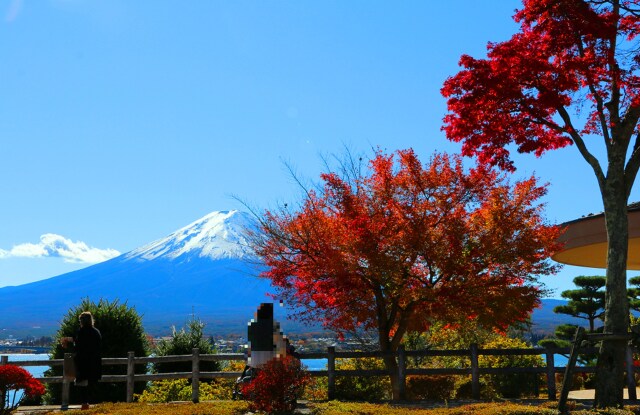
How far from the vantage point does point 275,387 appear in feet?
50.3

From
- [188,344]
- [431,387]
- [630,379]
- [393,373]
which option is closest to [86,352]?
[393,373]

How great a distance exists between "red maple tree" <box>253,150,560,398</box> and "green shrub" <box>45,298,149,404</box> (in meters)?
6.02

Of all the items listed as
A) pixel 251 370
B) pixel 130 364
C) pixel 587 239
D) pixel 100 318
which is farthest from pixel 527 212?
pixel 100 318

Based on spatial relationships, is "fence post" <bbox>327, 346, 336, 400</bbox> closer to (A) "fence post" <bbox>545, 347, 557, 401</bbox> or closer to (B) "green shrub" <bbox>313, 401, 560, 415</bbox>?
(B) "green shrub" <bbox>313, 401, 560, 415</bbox>

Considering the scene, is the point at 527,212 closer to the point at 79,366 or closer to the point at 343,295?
the point at 343,295

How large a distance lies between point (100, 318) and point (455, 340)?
1568 centimetres

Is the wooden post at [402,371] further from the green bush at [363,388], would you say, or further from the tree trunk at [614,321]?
the tree trunk at [614,321]

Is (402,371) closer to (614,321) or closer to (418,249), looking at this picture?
(418,249)

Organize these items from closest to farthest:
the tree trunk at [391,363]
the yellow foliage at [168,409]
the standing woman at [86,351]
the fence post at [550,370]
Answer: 1. the yellow foliage at [168,409]
2. the standing woman at [86,351]
3. the fence post at [550,370]
4. the tree trunk at [391,363]

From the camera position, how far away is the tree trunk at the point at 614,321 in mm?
13766

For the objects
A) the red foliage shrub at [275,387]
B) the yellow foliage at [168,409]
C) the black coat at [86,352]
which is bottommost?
the yellow foliage at [168,409]

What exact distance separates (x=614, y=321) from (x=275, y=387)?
273 inches

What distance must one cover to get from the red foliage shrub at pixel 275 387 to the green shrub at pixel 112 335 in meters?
8.22

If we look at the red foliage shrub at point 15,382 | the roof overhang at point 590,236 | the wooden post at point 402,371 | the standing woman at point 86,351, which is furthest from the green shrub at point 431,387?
the red foliage shrub at point 15,382
